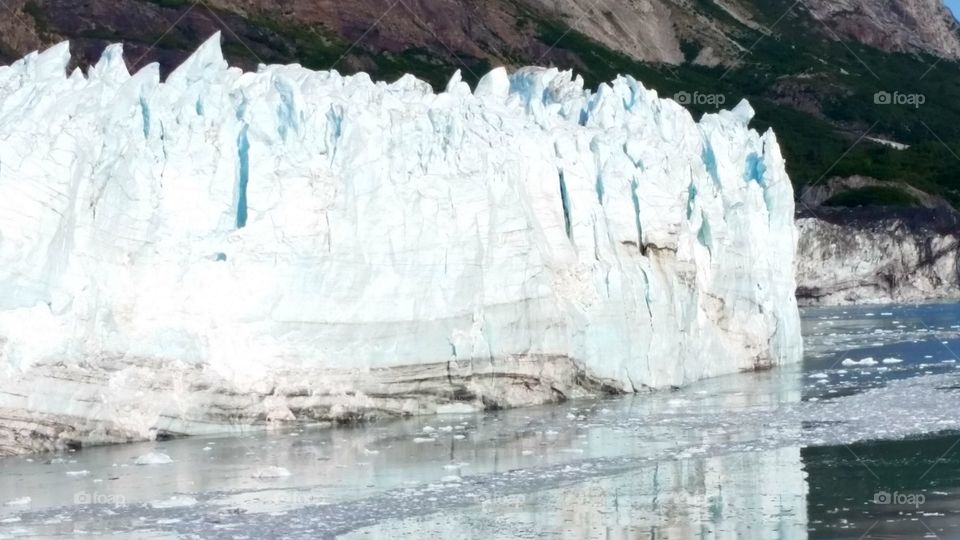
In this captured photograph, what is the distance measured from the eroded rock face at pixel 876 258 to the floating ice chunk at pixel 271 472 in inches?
937

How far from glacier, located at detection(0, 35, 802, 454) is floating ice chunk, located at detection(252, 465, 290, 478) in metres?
1.69

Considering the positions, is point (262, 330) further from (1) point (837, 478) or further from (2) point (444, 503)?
(1) point (837, 478)

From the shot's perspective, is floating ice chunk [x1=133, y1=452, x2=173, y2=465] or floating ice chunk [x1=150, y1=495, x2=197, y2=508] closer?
floating ice chunk [x1=150, y1=495, x2=197, y2=508]

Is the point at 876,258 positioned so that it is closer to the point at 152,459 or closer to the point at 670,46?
the point at 152,459

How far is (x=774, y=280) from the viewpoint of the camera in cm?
2022

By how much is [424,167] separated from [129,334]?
3.47 meters

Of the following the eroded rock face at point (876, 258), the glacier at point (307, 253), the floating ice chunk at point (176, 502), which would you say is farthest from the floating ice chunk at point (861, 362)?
the eroded rock face at point (876, 258)

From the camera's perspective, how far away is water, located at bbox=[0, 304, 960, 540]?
1066 cm

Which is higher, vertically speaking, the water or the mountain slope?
the mountain slope

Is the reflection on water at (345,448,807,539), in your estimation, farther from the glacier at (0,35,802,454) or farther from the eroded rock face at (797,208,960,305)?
the eroded rock face at (797,208,960,305)

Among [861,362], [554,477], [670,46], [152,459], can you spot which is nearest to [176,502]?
[152,459]

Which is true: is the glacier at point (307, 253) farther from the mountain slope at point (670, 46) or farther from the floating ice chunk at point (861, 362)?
the mountain slope at point (670, 46)

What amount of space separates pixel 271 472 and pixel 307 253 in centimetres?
282

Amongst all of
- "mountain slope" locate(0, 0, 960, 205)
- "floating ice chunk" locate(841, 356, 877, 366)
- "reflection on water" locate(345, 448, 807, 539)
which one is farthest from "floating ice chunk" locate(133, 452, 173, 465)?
"mountain slope" locate(0, 0, 960, 205)
